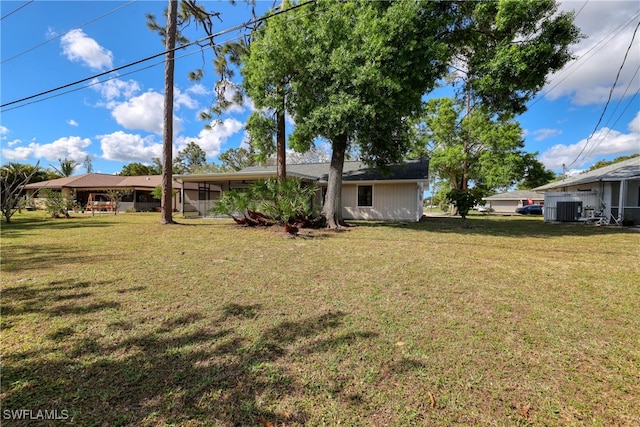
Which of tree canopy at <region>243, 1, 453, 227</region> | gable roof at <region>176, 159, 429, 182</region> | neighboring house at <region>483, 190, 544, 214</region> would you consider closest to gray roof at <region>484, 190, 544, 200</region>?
neighboring house at <region>483, 190, 544, 214</region>

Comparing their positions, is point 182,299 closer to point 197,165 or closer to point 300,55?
point 300,55

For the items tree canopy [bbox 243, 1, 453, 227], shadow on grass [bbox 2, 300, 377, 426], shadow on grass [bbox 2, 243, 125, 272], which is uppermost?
tree canopy [bbox 243, 1, 453, 227]

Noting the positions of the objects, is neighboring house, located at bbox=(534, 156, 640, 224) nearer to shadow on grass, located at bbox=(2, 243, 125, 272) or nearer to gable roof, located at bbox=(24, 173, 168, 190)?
shadow on grass, located at bbox=(2, 243, 125, 272)

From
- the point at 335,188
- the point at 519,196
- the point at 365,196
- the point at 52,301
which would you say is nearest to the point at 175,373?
the point at 52,301

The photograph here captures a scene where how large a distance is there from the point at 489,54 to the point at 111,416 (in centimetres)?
1362

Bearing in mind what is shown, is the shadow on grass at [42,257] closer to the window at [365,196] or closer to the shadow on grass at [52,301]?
the shadow on grass at [52,301]

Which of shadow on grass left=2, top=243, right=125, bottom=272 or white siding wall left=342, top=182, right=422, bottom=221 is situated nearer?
shadow on grass left=2, top=243, right=125, bottom=272

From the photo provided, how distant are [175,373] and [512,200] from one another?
48257mm

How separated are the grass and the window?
36.1 feet

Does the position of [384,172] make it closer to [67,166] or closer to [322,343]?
[322,343]

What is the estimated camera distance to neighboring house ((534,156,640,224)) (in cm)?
1386

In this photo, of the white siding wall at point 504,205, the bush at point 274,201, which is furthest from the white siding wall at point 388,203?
the white siding wall at point 504,205

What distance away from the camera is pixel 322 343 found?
2863mm

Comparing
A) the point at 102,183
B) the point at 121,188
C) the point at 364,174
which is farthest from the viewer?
the point at 102,183
